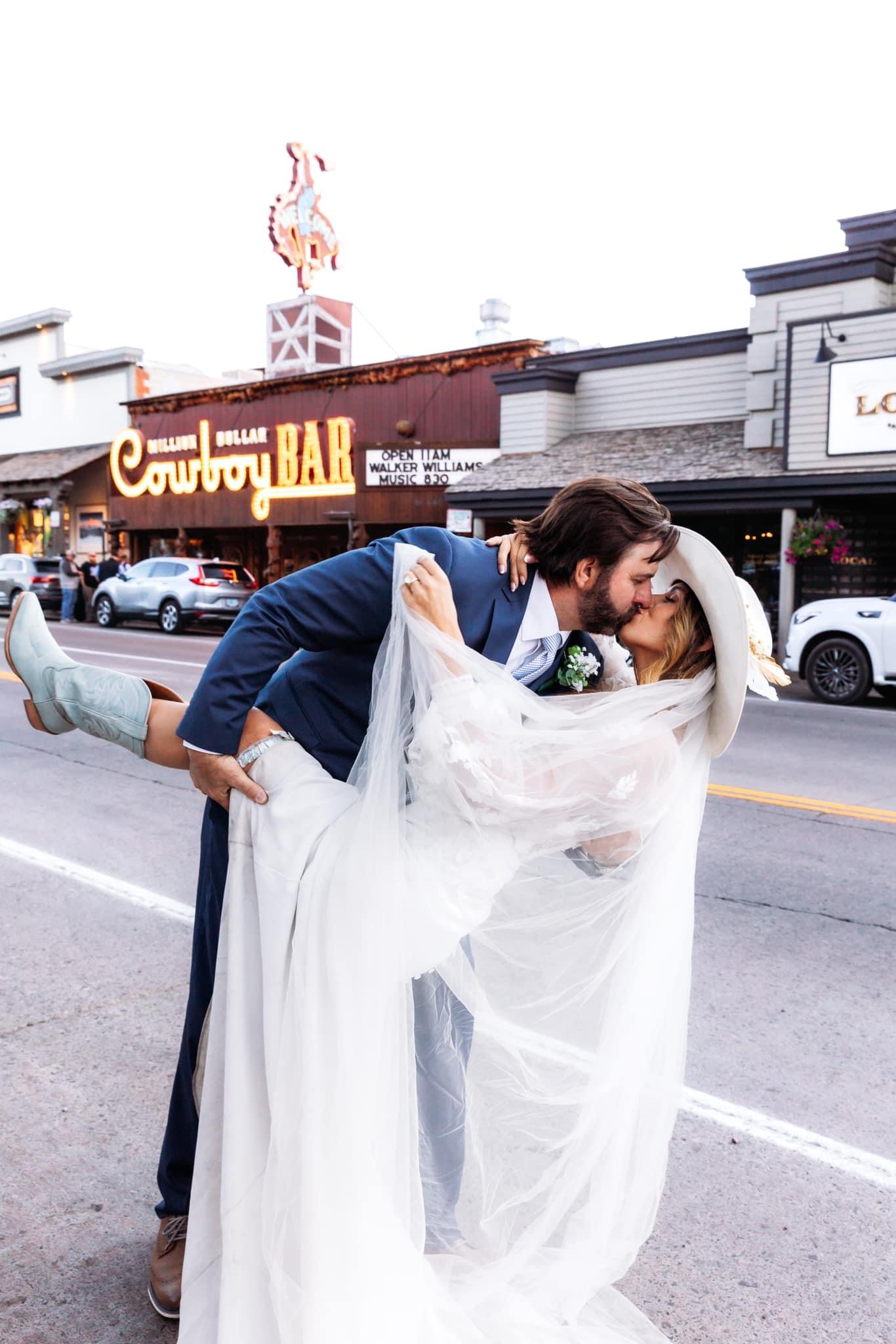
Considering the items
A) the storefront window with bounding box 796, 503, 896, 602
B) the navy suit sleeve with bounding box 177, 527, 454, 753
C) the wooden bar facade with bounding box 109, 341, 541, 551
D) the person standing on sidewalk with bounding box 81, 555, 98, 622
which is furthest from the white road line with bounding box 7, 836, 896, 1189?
the person standing on sidewalk with bounding box 81, 555, 98, 622

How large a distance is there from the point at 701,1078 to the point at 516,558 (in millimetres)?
2151

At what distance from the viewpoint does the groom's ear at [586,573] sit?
249 centimetres

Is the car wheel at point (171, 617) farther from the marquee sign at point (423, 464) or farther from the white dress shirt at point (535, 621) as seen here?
the white dress shirt at point (535, 621)

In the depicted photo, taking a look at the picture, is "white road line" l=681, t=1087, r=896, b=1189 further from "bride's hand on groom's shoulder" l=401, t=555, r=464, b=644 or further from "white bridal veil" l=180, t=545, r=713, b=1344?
"bride's hand on groom's shoulder" l=401, t=555, r=464, b=644

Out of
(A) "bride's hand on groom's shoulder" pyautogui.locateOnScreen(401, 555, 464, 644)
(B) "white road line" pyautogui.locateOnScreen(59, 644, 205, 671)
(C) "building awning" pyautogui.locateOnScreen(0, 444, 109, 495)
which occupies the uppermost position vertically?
(C) "building awning" pyautogui.locateOnScreen(0, 444, 109, 495)

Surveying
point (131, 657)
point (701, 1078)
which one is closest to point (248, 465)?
point (131, 657)

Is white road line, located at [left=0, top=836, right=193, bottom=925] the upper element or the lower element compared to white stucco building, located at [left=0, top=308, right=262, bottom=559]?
lower

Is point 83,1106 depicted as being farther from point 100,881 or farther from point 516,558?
point 100,881

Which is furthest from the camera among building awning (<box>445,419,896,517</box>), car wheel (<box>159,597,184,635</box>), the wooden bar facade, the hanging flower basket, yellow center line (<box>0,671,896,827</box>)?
the wooden bar facade

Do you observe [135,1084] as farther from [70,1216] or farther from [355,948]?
[355,948]

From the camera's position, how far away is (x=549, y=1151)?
2.52 m

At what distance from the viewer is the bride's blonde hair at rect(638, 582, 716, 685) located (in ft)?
8.25

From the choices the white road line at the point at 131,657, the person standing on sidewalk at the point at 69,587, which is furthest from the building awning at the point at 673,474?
the person standing on sidewalk at the point at 69,587

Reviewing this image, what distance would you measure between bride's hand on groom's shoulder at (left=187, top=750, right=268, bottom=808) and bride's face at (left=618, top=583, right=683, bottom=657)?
2.96 ft
